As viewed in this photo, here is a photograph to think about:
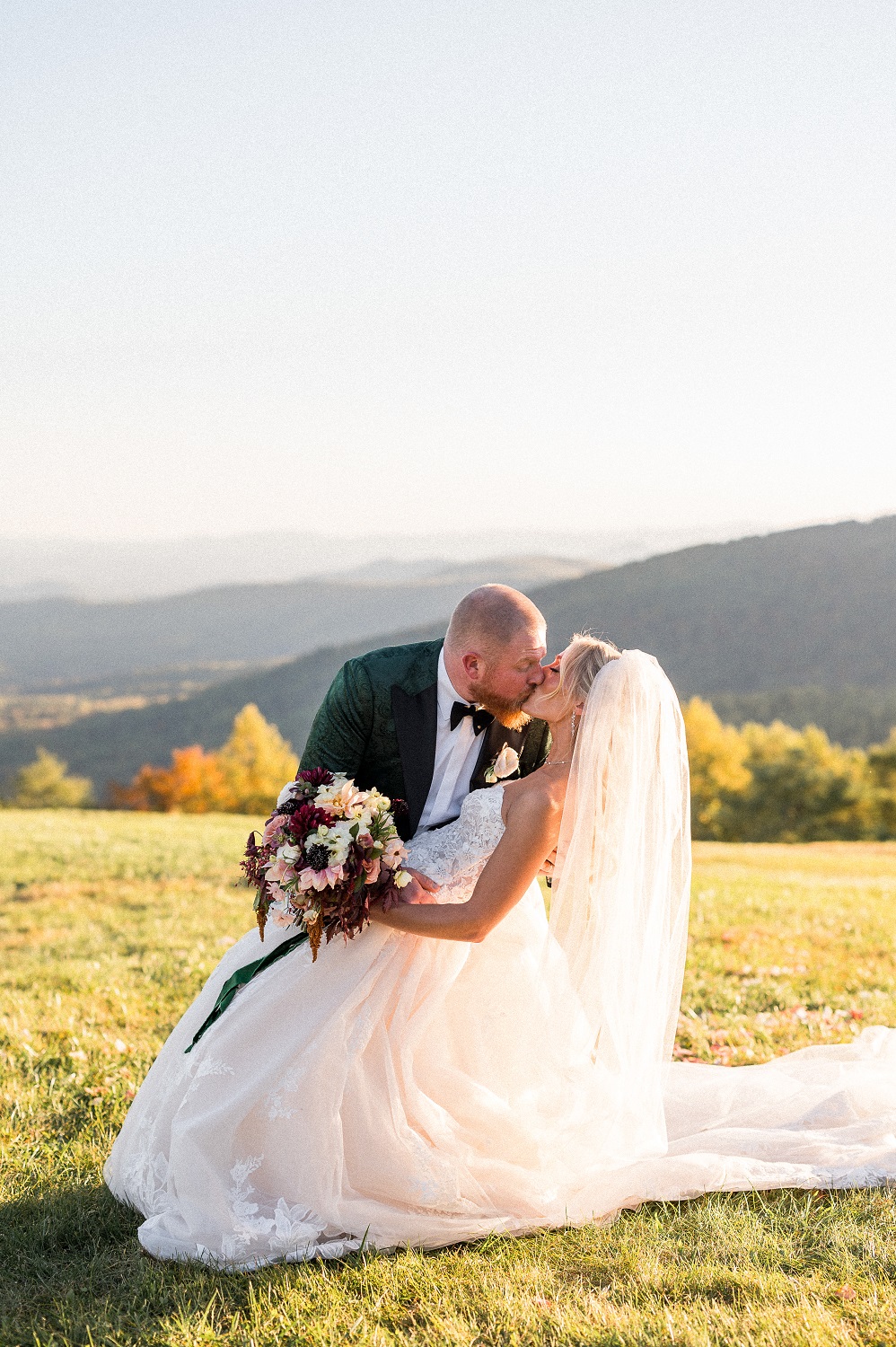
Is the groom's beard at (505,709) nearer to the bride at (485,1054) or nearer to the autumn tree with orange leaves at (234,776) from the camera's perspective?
the bride at (485,1054)

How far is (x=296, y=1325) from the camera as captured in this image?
3.84 metres

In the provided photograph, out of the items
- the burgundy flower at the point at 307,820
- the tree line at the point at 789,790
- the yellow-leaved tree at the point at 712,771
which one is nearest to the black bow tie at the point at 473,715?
the burgundy flower at the point at 307,820

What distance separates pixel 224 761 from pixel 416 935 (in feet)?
261

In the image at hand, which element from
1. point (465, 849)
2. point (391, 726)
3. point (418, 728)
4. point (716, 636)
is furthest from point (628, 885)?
point (716, 636)

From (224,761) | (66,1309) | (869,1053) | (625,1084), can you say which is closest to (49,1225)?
(66,1309)

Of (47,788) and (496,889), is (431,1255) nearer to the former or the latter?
(496,889)

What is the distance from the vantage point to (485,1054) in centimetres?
494

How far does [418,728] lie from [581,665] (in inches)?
33.2

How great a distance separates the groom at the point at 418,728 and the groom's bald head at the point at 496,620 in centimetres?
11

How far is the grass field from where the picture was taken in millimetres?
3814

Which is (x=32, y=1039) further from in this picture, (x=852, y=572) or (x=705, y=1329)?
(x=852, y=572)

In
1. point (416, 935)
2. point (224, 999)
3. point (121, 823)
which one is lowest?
point (121, 823)

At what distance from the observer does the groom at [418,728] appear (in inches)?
198

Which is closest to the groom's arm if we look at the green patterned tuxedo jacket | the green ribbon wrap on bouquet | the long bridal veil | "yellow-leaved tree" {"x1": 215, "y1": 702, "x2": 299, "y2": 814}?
the green patterned tuxedo jacket
